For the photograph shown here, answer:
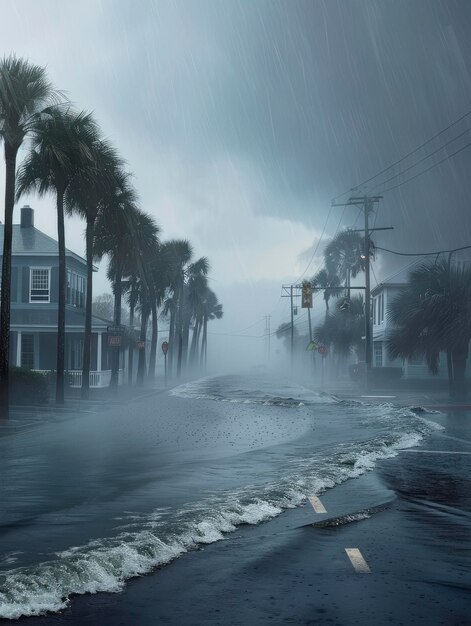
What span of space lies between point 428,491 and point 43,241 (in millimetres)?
39356

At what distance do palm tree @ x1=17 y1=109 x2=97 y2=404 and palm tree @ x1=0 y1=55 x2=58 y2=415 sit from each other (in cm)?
71

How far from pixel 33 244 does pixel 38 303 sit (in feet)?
11.2

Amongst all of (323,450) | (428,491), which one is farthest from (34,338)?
(428,491)

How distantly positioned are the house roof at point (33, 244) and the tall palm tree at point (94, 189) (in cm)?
1066

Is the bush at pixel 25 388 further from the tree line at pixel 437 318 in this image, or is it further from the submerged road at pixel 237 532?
the tree line at pixel 437 318

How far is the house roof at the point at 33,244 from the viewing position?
46.0 metres

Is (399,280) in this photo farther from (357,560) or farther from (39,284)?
(357,560)

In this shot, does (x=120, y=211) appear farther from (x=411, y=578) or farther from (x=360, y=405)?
(x=411, y=578)

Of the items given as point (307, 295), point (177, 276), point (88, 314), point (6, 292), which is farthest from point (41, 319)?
point (177, 276)

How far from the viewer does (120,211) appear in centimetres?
3628

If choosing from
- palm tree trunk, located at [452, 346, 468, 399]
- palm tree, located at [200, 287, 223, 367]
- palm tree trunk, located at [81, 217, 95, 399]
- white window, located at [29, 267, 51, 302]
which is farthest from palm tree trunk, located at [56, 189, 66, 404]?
palm tree, located at [200, 287, 223, 367]

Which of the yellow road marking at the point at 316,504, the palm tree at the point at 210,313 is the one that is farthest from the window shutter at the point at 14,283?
the palm tree at the point at 210,313

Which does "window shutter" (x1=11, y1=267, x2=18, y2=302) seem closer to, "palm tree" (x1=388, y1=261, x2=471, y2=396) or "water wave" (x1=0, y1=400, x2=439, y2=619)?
"palm tree" (x1=388, y1=261, x2=471, y2=396)

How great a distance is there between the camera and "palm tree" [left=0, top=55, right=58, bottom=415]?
78.5 ft
